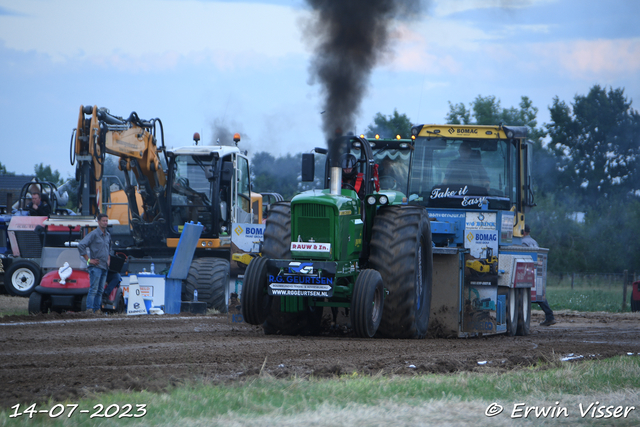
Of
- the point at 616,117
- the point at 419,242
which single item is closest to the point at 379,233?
the point at 419,242

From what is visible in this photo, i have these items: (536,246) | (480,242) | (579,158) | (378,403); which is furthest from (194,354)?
(579,158)

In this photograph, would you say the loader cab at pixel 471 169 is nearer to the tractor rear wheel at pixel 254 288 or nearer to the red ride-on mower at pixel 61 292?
the tractor rear wheel at pixel 254 288

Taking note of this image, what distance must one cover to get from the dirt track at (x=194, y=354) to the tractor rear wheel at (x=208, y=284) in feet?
11.8

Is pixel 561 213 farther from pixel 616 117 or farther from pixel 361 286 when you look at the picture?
pixel 361 286

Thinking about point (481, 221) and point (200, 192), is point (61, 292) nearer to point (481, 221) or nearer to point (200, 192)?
point (200, 192)

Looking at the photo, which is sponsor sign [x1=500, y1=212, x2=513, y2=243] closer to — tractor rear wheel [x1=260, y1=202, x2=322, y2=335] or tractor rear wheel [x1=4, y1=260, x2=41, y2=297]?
tractor rear wheel [x1=260, y1=202, x2=322, y2=335]

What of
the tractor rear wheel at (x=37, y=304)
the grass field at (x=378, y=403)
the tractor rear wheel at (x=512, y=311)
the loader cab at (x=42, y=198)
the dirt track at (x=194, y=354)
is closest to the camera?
the grass field at (x=378, y=403)

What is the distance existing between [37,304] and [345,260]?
6.67 m

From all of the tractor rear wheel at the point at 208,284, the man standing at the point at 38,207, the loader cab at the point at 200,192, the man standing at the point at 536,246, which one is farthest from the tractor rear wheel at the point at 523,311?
the man standing at the point at 38,207

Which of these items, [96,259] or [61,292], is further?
[61,292]

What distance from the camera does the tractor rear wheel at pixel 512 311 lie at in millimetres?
13250

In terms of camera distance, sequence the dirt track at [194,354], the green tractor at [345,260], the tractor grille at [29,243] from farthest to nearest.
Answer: the tractor grille at [29,243] < the green tractor at [345,260] < the dirt track at [194,354]

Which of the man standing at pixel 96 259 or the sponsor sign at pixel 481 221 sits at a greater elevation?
the sponsor sign at pixel 481 221

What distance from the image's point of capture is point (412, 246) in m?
10.1
